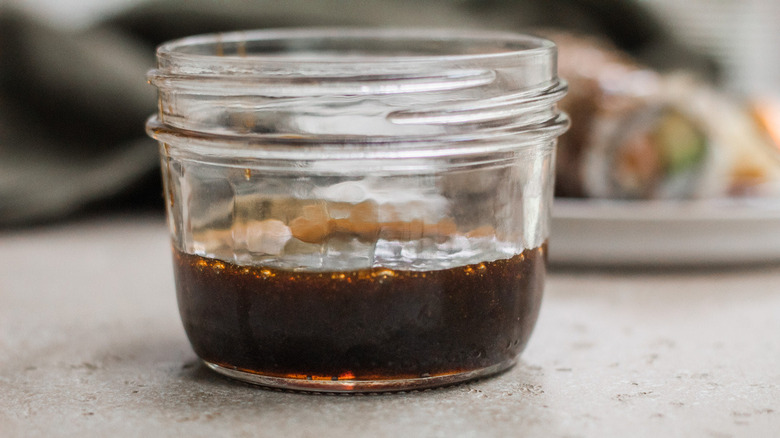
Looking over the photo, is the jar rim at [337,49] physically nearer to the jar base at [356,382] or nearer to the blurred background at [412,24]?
the jar base at [356,382]

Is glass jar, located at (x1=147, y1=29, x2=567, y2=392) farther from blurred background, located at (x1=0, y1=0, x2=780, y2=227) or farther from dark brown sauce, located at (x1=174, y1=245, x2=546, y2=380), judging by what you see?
blurred background, located at (x1=0, y1=0, x2=780, y2=227)

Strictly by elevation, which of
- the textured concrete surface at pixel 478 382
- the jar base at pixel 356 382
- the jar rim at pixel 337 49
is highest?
the jar rim at pixel 337 49

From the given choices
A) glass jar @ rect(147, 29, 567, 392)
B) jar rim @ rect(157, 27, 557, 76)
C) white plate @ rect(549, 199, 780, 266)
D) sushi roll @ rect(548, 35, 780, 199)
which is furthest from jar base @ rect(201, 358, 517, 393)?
sushi roll @ rect(548, 35, 780, 199)

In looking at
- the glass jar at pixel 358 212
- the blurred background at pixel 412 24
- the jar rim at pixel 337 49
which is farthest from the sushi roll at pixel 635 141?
the glass jar at pixel 358 212

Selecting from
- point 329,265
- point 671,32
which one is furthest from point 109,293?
point 671,32

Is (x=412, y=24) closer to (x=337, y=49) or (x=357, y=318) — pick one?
(x=337, y=49)

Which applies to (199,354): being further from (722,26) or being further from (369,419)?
(722,26)
